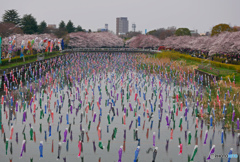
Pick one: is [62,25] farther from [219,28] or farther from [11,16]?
[219,28]

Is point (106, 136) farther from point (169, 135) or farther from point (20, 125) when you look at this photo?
point (20, 125)

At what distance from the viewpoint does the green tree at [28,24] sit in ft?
303

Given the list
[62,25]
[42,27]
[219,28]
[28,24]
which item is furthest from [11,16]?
[219,28]

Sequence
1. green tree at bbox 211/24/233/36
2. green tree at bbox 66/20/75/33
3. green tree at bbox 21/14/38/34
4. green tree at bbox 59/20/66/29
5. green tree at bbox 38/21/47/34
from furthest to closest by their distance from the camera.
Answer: green tree at bbox 66/20/75/33 → green tree at bbox 59/20/66/29 → green tree at bbox 38/21/47/34 → green tree at bbox 211/24/233/36 → green tree at bbox 21/14/38/34

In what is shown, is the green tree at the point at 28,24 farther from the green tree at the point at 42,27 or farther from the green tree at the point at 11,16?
the green tree at the point at 42,27

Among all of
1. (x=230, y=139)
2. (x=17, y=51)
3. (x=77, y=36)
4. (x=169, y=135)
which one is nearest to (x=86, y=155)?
(x=169, y=135)

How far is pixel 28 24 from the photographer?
306ft

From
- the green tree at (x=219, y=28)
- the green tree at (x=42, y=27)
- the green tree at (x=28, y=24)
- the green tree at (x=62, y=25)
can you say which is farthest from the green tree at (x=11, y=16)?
the green tree at (x=219, y=28)

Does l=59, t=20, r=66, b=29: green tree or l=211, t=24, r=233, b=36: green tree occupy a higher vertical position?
l=59, t=20, r=66, b=29: green tree

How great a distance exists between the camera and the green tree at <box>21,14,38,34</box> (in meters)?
92.3

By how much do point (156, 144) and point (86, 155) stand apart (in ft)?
12.2

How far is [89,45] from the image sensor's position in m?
110

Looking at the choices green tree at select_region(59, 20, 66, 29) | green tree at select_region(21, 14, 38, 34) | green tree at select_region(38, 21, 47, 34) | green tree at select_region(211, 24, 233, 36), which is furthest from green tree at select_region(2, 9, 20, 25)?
green tree at select_region(211, 24, 233, 36)

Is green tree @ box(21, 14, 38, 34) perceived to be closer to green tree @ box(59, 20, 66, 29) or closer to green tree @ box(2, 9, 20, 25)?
green tree @ box(2, 9, 20, 25)
